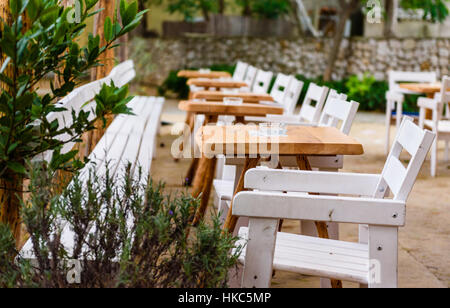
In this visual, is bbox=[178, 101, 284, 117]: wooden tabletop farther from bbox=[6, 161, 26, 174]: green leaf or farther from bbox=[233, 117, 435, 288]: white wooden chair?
bbox=[6, 161, 26, 174]: green leaf

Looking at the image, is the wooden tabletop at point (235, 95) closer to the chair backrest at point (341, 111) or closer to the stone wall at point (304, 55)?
the chair backrest at point (341, 111)

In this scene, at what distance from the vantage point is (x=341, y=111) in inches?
150

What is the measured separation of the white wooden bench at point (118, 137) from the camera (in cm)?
305

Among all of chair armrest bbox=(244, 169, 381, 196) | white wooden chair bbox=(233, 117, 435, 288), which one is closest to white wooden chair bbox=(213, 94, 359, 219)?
chair armrest bbox=(244, 169, 381, 196)

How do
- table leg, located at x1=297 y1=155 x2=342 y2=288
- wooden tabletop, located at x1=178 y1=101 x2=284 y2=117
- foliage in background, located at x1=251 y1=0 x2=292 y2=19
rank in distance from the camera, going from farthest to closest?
foliage in background, located at x1=251 y1=0 x2=292 y2=19 → wooden tabletop, located at x1=178 y1=101 x2=284 y2=117 → table leg, located at x1=297 y1=155 x2=342 y2=288

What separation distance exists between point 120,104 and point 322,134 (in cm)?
142

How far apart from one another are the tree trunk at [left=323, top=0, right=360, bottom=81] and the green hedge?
0.29 m

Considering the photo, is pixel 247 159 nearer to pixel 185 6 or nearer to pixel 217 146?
pixel 217 146

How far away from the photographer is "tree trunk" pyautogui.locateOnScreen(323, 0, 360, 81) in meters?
14.3

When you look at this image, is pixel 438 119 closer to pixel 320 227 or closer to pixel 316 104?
pixel 316 104

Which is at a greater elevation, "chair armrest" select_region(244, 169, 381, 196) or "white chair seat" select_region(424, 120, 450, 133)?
"chair armrest" select_region(244, 169, 381, 196)

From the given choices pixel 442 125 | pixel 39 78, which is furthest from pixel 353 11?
pixel 39 78

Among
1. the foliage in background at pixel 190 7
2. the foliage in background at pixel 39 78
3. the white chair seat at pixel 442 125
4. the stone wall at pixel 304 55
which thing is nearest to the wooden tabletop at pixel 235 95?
the white chair seat at pixel 442 125
